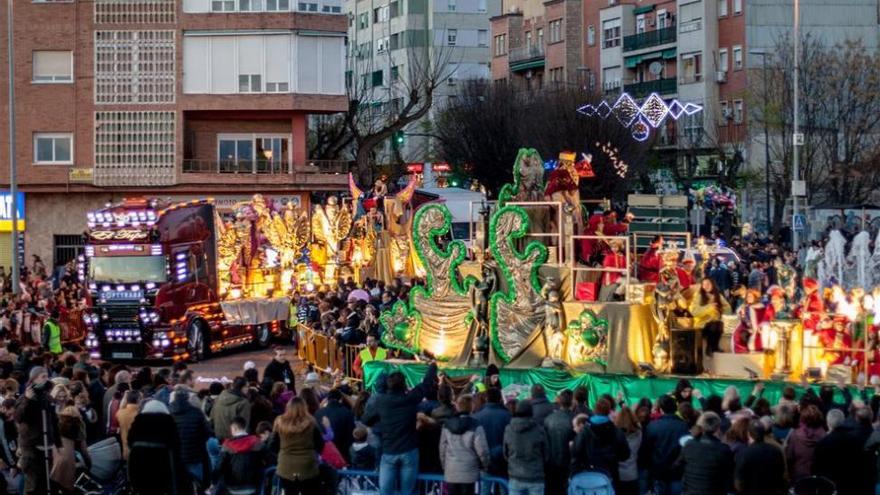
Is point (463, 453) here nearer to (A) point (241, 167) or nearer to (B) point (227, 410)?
(B) point (227, 410)

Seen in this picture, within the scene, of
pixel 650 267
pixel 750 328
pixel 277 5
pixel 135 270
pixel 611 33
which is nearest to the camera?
pixel 750 328

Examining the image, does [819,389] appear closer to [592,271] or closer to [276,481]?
[592,271]

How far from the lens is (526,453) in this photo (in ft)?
54.5

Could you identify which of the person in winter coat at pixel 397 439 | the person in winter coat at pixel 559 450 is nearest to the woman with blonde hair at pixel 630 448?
the person in winter coat at pixel 559 450

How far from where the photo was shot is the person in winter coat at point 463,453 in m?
16.8

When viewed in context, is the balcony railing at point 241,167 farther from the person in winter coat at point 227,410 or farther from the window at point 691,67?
the person in winter coat at point 227,410

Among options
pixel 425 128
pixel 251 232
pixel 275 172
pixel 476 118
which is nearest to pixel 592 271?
pixel 251 232

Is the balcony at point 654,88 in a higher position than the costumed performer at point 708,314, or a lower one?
higher

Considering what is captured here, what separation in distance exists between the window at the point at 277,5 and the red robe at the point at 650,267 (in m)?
28.9

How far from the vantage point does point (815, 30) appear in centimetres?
6856

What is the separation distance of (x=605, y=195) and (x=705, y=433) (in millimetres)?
47202

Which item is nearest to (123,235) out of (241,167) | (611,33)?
(241,167)

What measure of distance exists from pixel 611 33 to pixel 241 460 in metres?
65.1

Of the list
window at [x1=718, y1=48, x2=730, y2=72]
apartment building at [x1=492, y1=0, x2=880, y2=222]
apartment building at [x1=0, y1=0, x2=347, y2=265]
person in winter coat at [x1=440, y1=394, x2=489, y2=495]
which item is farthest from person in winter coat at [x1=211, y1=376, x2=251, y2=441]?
window at [x1=718, y1=48, x2=730, y2=72]
